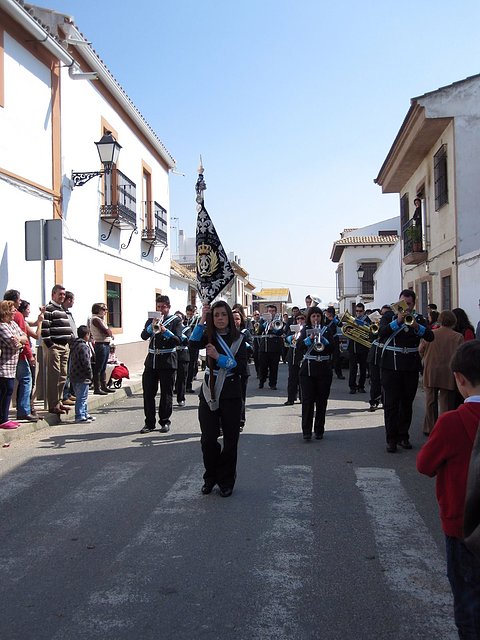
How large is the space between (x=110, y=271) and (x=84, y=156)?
320 centimetres

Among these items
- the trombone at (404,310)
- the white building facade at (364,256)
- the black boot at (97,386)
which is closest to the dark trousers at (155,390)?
the trombone at (404,310)

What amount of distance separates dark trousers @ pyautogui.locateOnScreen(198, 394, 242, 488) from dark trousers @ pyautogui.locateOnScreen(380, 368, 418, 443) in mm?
2475

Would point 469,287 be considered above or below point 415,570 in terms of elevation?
above

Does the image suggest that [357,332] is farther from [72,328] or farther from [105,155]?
[105,155]

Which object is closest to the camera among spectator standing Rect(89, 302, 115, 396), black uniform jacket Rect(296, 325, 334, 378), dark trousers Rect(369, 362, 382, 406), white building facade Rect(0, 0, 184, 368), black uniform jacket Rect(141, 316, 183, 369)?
black uniform jacket Rect(296, 325, 334, 378)

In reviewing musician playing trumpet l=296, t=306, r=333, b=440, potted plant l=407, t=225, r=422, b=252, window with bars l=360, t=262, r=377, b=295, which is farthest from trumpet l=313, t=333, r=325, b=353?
window with bars l=360, t=262, r=377, b=295

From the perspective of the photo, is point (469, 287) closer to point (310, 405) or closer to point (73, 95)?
point (310, 405)

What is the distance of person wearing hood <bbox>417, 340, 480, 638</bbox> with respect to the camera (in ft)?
8.33

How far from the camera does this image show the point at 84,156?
46.9ft

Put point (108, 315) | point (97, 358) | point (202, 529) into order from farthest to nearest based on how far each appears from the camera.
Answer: point (108, 315) < point (97, 358) < point (202, 529)

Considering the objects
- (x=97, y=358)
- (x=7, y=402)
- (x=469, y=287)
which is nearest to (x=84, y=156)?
(x=97, y=358)

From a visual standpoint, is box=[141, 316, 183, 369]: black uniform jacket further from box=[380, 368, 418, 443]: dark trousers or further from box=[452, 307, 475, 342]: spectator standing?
box=[452, 307, 475, 342]: spectator standing

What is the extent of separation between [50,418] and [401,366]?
5.15 meters

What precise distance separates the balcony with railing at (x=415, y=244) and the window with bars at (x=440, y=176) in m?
1.51
